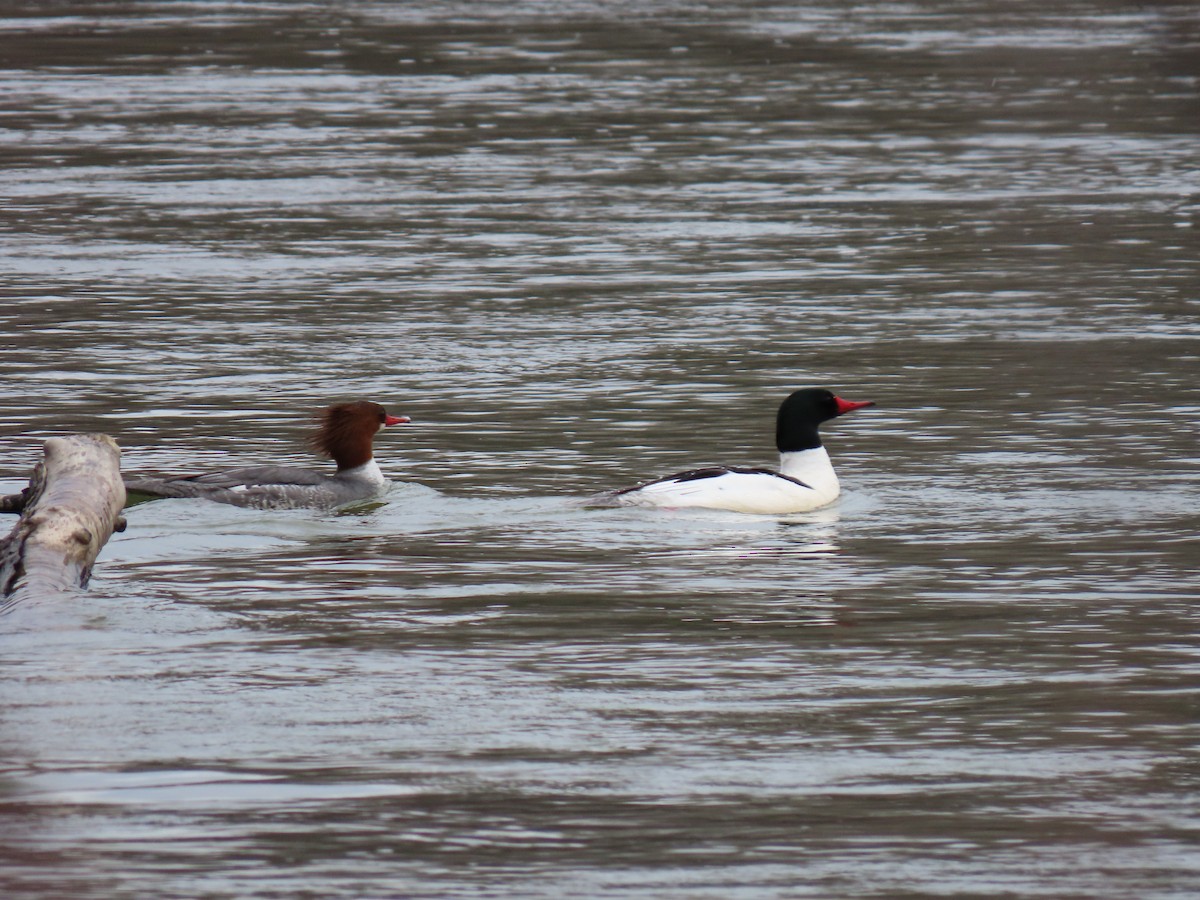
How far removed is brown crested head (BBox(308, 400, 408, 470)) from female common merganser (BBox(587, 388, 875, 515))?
153 cm

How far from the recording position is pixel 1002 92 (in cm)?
3519

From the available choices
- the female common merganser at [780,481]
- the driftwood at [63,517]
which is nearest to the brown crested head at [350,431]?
the female common merganser at [780,481]

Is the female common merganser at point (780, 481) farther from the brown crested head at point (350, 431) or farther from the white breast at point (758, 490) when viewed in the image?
the brown crested head at point (350, 431)

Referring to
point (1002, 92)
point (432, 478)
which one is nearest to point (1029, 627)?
point (432, 478)

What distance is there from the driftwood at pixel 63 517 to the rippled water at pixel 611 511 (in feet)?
0.69

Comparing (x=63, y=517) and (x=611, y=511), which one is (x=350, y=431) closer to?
(x=611, y=511)

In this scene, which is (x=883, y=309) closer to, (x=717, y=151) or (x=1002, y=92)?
(x=717, y=151)

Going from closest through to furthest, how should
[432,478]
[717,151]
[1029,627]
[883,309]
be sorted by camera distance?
[1029,627]
[432,478]
[883,309]
[717,151]

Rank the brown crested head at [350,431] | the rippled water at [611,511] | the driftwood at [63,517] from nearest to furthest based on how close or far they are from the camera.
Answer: the rippled water at [611,511], the driftwood at [63,517], the brown crested head at [350,431]

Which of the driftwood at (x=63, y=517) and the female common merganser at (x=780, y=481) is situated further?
the female common merganser at (x=780, y=481)

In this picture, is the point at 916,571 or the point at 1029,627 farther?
the point at 916,571

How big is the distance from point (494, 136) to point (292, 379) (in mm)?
14023

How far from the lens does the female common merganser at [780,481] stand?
12719 millimetres

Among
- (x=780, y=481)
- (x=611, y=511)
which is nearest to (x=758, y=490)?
(x=780, y=481)
